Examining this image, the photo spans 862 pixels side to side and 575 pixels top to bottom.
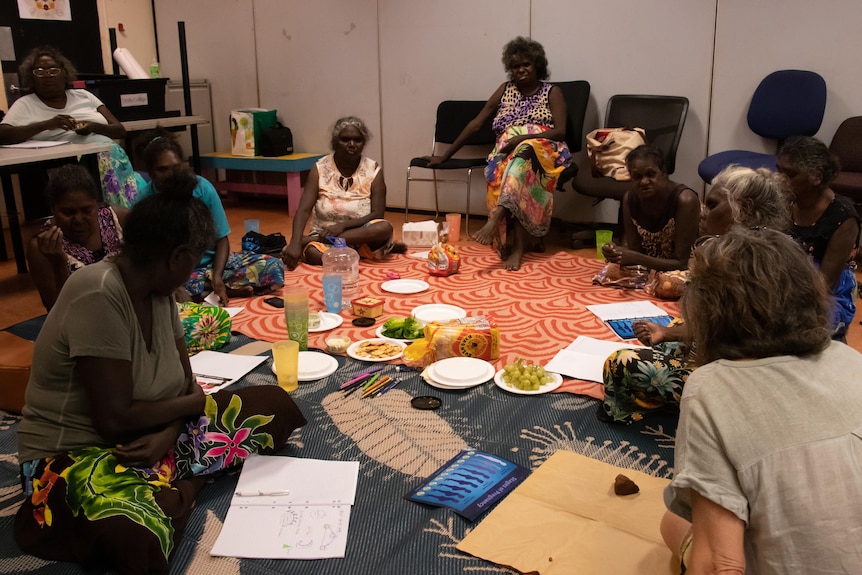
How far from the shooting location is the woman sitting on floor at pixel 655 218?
366cm

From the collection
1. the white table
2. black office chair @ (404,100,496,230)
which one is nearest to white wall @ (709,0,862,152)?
black office chair @ (404,100,496,230)

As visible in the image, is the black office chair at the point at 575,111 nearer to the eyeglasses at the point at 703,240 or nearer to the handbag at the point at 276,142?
the eyeglasses at the point at 703,240

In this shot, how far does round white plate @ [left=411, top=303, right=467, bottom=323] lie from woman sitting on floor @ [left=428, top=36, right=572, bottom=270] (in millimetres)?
1037

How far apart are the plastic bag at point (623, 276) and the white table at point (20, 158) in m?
2.90

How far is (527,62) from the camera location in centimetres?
480

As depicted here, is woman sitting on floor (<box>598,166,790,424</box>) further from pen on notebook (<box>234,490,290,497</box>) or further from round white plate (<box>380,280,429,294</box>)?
round white plate (<box>380,280,429,294</box>)

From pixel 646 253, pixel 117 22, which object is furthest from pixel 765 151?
pixel 117 22

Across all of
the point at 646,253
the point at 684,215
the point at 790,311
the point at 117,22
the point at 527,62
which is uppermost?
the point at 117,22

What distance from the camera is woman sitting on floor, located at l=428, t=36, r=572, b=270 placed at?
4500 millimetres

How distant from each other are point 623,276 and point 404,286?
1.19 m

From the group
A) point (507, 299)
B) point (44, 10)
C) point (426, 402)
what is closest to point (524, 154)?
point (507, 299)

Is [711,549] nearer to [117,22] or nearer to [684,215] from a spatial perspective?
[684,215]

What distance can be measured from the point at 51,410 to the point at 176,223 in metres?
0.55

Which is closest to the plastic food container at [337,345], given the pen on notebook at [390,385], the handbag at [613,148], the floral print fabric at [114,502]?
the pen on notebook at [390,385]
